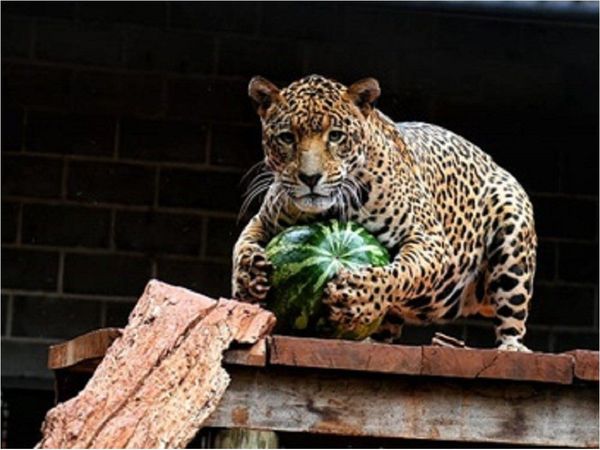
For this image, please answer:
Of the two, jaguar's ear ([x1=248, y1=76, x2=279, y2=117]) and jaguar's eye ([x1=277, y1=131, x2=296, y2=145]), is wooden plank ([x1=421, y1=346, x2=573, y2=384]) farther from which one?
jaguar's ear ([x1=248, y1=76, x2=279, y2=117])

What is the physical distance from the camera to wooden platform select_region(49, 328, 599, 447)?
5.89 metres

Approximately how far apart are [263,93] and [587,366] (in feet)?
4.03


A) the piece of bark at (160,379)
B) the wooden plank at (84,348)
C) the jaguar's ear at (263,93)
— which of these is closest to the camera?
the piece of bark at (160,379)

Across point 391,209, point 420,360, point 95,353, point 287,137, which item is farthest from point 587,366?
point 95,353

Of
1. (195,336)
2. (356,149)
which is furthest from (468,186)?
(195,336)

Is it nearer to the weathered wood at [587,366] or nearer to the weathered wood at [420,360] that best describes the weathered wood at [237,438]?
the weathered wood at [420,360]

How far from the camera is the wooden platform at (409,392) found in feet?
19.3

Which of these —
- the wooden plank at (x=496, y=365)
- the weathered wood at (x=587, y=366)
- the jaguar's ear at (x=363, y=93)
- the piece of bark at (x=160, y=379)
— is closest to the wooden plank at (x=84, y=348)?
the piece of bark at (x=160, y=379)

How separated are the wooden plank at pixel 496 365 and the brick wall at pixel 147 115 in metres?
5.73

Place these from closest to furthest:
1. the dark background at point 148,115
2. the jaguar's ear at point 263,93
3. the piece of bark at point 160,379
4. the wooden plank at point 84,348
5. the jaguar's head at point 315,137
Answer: the piece of bark at point 160,379 < the wooden plank at point 84,348 < the jaguar's head at point 315,137 < the jaguar's ear at point 263,93 < the dark background at point 148,115

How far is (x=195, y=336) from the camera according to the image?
18.9 feet

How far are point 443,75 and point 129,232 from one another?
1832mm

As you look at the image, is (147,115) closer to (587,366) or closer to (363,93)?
(363,93)

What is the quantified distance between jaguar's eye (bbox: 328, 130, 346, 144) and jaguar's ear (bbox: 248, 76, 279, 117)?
22cm
